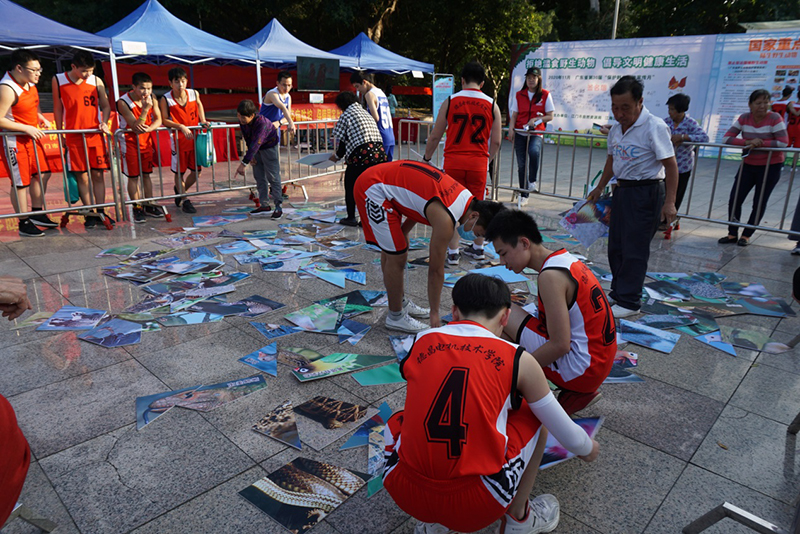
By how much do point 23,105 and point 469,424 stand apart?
22.0ft

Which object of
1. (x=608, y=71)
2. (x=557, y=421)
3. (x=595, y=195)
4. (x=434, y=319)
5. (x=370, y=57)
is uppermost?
(x=370, y=57)

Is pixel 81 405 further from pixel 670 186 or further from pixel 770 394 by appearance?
pixel 670 186

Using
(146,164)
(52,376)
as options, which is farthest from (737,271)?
(146,164)

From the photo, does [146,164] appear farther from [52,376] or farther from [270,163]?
[52,376]

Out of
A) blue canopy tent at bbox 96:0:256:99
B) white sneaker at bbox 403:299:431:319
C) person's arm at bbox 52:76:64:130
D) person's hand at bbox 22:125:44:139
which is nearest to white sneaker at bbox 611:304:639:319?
white sneaker at bbox 403:299:431:319

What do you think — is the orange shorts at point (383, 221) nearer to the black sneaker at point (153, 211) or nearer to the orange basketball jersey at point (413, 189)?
the orange basketball jersey at point (413, 189)

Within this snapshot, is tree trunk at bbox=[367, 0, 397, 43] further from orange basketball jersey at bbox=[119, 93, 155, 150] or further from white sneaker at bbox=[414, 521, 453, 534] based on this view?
white sneaker at bbox=[414, 521, 453, 534]

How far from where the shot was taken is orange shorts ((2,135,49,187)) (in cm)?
602

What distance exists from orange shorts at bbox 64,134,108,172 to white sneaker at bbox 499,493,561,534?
6.62 meters

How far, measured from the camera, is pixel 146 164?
23.5 ft

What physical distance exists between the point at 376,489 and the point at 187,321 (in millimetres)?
2351

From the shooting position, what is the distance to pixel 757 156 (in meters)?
6.25

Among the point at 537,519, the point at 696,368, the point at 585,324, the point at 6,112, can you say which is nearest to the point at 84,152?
the point at 6,112

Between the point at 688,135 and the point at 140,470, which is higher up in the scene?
the point at 688,135
